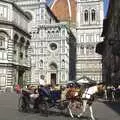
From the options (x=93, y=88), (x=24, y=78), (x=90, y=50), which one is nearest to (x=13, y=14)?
(x=24, y=78)

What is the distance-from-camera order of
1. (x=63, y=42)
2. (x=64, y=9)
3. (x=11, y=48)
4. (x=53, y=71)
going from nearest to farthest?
1. (x=11, y=48)
2. (x=63, y=42)
3. (x=53, y=71)
4. (x=64, y=9)

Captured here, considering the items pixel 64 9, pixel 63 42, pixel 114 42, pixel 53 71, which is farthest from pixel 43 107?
pixel 64 9

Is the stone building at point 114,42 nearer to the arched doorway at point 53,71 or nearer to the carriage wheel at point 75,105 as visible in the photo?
the carriage wheel at point 75,105

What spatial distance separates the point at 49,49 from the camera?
260ft

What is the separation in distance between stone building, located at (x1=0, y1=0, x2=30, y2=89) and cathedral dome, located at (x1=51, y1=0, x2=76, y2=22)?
66.9 m

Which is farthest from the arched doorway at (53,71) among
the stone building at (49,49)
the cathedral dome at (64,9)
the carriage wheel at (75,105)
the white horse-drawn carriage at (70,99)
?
the carriage wheel at (75,105)

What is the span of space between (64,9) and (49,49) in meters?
38.5

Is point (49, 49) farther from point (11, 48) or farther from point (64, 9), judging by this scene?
point (11, 48)

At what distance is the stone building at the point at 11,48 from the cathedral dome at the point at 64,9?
219ft

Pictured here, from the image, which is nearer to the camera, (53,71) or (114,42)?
(114,42)

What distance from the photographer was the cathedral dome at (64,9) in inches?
4390

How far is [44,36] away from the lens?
79625 millimetres

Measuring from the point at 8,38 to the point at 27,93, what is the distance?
2599 cm

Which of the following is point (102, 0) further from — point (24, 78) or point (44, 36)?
point (24, 78)
